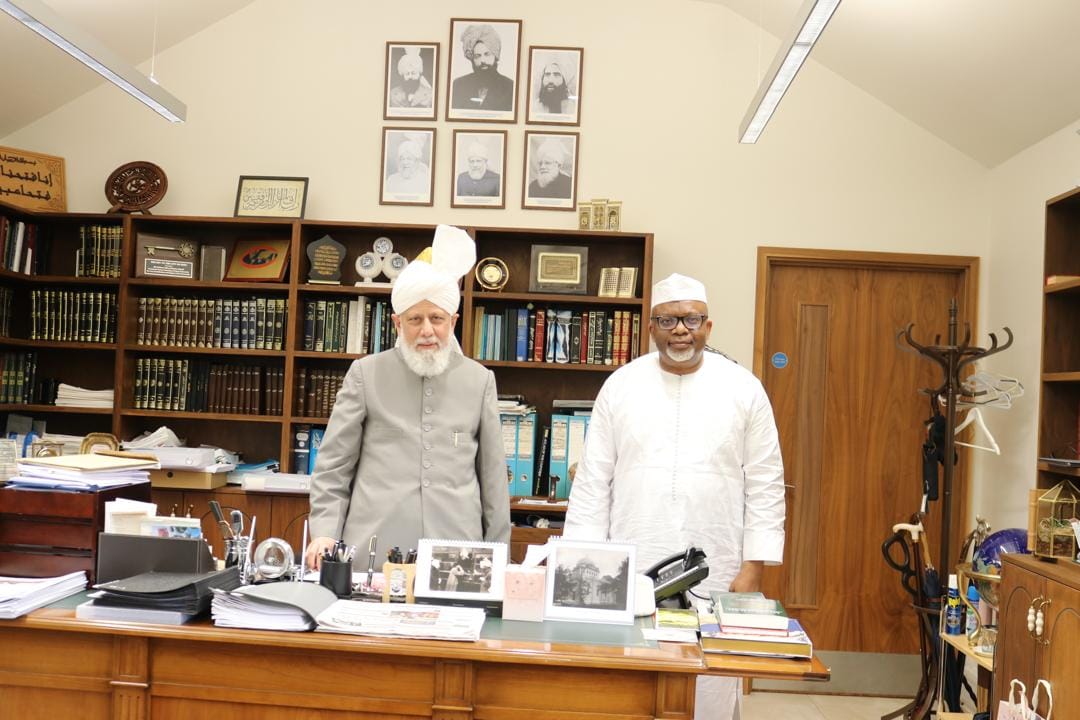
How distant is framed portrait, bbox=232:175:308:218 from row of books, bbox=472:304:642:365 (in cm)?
108

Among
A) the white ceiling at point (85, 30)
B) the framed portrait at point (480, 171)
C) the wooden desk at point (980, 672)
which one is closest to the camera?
the wooden desk at point (980, 672)

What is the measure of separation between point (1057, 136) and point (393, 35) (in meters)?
3.24

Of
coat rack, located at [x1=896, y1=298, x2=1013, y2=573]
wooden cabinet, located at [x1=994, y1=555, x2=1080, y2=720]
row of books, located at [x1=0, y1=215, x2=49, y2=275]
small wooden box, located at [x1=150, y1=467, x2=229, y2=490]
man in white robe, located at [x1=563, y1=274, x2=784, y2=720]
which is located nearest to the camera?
wooden cabinet, located at [x1=994, y1=555, x2=1080, y2=720]

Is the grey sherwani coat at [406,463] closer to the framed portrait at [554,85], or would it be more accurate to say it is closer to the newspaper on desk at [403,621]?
the newspaper on desk at [403,621]

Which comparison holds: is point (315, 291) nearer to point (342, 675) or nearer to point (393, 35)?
point (393, 35)

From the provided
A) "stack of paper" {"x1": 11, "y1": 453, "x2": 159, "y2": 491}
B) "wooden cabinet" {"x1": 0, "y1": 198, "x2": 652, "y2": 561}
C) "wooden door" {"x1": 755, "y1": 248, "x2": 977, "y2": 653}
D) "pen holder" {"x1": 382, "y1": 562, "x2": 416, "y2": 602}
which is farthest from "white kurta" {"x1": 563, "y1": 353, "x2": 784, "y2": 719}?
"wooden door" {"x1": 755, "y1": 248, "x2": 977, "y2": 653}

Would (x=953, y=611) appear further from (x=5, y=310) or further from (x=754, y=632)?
(x=5, y=310)

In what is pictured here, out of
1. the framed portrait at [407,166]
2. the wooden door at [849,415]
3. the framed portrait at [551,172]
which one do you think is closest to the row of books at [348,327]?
the framed portrait at [407,166]

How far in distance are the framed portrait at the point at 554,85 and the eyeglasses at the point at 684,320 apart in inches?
87.9

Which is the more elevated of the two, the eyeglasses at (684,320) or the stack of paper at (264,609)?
the eyeglasses at (684,320)

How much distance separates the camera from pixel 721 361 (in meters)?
3.05

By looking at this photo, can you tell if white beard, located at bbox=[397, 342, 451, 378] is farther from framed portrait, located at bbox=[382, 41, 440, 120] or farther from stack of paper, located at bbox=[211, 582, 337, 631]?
framed portrait, located at bbox=[382, 41, 440, 120]

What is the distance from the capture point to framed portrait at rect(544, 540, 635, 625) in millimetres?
2107

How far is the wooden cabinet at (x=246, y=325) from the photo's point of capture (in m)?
4.63
